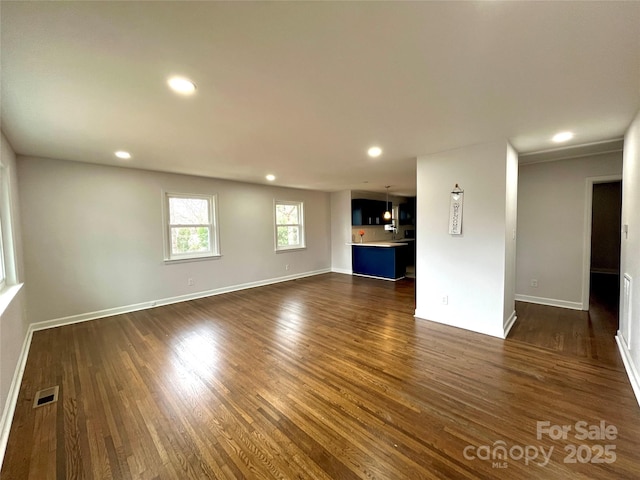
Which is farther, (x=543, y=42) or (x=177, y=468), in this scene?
(x=177, y=468)

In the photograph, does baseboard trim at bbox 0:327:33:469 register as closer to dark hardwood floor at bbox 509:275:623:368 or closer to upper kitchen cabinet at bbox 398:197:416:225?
dark hardwood floor at bbox 509:275:623:368

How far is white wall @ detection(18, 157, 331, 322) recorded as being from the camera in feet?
12.1

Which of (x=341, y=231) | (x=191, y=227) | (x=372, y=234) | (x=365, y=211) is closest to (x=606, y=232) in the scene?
(x=372, y=234)

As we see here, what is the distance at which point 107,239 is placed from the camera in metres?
A: 4.23

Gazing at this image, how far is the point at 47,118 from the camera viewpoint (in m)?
2.35

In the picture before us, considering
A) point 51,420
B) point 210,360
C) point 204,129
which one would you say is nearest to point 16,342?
point 51,420

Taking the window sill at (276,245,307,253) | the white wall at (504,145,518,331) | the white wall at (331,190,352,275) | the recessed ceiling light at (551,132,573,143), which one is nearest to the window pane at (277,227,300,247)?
the window sill at (276,245,307,253)

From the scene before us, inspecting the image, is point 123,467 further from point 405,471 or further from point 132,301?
point 132,301

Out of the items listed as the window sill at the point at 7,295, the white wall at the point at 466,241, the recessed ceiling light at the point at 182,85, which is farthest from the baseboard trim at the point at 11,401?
the white wall at the point at 466,241

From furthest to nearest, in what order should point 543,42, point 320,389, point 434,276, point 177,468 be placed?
point 434,276 → point 320,389 → point 177,468 → point 543,42

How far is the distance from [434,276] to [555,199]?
2620mm

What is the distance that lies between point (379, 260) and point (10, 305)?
6352 millimetres

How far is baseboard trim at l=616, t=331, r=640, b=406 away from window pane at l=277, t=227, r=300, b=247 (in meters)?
6.06

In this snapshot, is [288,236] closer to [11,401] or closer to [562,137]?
[11,401]
